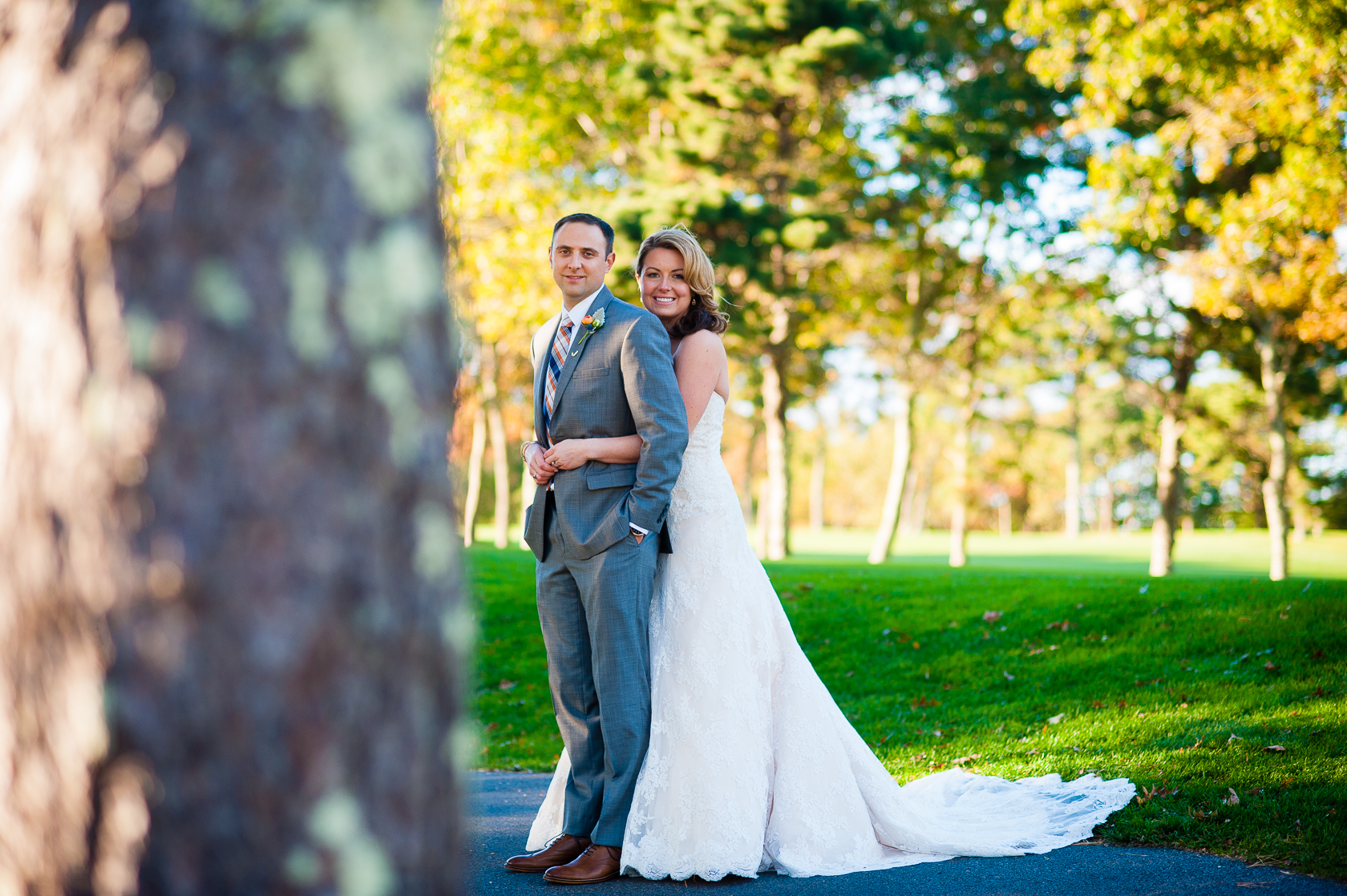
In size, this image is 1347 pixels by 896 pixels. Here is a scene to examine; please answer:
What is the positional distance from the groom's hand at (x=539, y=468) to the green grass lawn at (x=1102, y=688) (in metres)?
3.23

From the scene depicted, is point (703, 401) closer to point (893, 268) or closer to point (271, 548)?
point (271, 548)

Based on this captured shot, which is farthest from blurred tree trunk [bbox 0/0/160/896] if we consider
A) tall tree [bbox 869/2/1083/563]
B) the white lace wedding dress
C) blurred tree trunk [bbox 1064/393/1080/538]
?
blurred tree trunk [bbox 1064/393/1080/538]

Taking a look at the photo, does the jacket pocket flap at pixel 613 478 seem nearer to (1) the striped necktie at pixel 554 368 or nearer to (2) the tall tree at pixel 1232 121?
(1) the striped necktie at pixel 554 368

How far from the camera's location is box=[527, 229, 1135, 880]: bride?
413 cm

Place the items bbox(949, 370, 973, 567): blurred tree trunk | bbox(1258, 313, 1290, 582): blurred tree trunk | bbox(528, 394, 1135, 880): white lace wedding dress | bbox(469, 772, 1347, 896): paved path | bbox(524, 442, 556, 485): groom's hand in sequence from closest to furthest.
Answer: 1. bbox(469, 772, 1347, 896): paved path
2. bbox(528, 394, 1135, 880): white lace wedding dress
3. bbox(524, 442, 556, 485): groom's hand
4. bbox(1258, 313, 1290, 582): blurred tree trunk
5. bbox(949, 370, 973, 567): blurred tree trunk

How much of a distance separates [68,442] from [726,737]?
337 centimetres

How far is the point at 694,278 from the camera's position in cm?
468

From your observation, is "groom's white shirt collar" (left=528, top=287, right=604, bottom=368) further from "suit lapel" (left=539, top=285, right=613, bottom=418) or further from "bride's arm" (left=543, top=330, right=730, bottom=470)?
"bride's arm" (left=543, top=330, right=730, bottom=470)

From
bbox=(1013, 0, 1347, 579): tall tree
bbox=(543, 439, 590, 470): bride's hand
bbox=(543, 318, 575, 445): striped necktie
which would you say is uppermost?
bbox=(1013, 0, 1347, 579): tall tree

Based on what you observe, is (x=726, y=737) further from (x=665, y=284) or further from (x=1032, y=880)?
(x=665, y=284)

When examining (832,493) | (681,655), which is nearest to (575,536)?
(681,655)

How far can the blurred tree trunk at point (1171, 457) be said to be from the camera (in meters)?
19.7

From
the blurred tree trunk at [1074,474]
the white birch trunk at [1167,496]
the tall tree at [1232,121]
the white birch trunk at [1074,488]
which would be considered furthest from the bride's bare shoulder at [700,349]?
the white birch trunk at [1074,488]

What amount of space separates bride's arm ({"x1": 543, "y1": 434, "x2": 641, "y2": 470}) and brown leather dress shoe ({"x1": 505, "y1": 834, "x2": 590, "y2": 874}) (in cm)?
174
